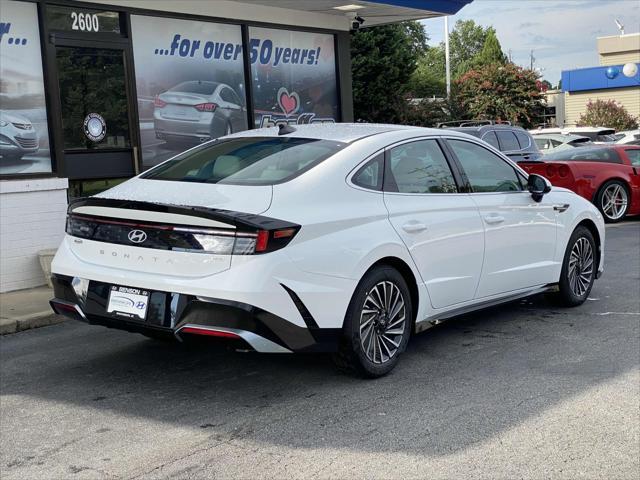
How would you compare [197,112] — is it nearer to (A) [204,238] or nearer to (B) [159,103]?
(B) [159,103]

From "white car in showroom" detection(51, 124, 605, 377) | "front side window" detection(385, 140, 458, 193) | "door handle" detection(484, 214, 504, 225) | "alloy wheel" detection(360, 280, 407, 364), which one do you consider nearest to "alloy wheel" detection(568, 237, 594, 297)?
"white car in showroom" detection(51, 124, 605, 377)

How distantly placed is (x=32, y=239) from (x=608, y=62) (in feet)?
168

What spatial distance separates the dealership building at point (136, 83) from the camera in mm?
9141

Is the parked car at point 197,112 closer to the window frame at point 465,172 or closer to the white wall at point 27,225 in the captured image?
the white wall at point 27,225

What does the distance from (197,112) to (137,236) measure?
278 inches

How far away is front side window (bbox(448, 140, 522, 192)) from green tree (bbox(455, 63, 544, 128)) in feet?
101

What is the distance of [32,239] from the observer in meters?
9.12

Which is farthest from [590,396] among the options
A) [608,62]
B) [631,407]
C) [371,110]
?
[608,62]

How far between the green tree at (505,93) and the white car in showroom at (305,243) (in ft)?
104

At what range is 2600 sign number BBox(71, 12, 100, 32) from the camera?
9791 millimetres

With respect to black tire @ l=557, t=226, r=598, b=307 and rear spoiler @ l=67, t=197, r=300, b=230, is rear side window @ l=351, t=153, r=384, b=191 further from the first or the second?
black tire @ l=557, t=226, r=598, b=307

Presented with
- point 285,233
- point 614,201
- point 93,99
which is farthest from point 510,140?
point 285,233

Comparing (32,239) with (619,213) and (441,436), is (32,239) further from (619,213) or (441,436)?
(619,213)

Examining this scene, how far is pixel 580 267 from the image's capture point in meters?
7.56
